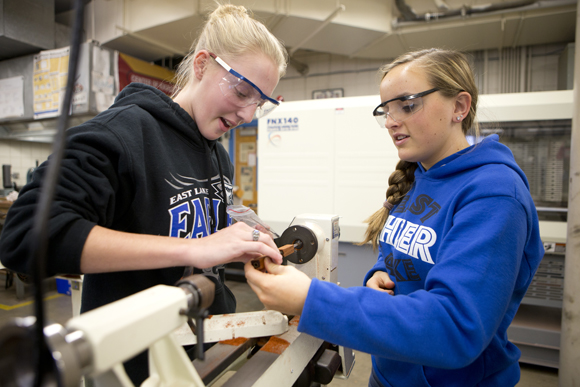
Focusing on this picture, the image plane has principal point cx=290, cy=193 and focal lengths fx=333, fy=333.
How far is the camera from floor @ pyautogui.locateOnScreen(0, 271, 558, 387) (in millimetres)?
2275

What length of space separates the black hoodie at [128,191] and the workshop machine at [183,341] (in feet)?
0.76

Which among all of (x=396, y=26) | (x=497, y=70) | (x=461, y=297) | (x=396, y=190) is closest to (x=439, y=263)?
(x=461, y=297)

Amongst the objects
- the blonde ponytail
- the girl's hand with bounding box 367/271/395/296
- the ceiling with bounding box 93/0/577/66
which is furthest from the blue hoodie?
the ceiling with bounding box 93/0/577/66

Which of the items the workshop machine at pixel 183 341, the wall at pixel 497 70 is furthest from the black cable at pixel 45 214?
the wall at pixel 497 70

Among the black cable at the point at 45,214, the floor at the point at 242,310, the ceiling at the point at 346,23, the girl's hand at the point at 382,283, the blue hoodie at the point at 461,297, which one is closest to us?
the black cable at the point at 45,214

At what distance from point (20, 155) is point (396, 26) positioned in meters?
5.03

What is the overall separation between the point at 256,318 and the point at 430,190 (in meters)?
0.58

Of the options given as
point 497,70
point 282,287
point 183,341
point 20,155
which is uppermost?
point 497,70

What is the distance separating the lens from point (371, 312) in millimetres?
636

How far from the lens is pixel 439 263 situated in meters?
0.68

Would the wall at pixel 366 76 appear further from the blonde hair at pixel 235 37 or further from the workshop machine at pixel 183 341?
the workshop machine at pixel 183 341

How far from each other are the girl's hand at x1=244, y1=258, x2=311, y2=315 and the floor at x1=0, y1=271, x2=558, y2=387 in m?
1.32

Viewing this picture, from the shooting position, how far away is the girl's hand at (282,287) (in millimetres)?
681

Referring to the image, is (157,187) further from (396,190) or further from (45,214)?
(396,190)
